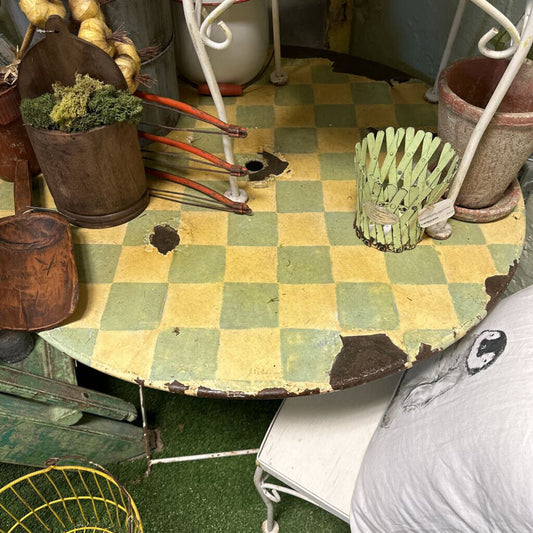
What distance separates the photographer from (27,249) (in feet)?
3.18

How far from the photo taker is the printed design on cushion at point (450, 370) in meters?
0.85

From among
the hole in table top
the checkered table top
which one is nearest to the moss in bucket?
the checkered table top

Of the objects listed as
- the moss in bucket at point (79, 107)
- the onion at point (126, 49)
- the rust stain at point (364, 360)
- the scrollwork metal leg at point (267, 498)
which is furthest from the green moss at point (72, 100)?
the scrollwork metal leg at point (267, 498)

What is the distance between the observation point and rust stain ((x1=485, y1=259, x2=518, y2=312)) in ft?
3.07

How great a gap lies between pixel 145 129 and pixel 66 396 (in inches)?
28.0

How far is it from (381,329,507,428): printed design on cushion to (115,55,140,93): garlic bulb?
2.87ft

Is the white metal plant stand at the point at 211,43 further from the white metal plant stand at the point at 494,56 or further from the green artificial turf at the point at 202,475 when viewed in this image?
the green artificial turf at the point at 202,475

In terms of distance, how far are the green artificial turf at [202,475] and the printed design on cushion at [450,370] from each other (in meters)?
0.63

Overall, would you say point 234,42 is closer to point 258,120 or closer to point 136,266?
point 258,120

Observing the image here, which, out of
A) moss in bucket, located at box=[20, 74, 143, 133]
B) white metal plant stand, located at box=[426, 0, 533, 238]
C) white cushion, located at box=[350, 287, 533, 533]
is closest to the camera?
white cushion, located at box=[350, 287, 533, 533]

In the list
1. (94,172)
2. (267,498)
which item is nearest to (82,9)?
(94,172)

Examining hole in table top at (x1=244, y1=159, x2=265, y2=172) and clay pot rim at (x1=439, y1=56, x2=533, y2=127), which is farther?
hole in table top at (x1=244, y1=159, x2=265, y2=172)

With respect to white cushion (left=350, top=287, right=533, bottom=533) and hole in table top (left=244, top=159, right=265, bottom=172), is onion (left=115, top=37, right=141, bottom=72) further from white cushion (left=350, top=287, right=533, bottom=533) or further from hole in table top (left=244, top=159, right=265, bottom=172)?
white cushion (left=350, top=287, right=533, bottom=533)

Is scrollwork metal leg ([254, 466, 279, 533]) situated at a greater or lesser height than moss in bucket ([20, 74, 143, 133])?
lesser
